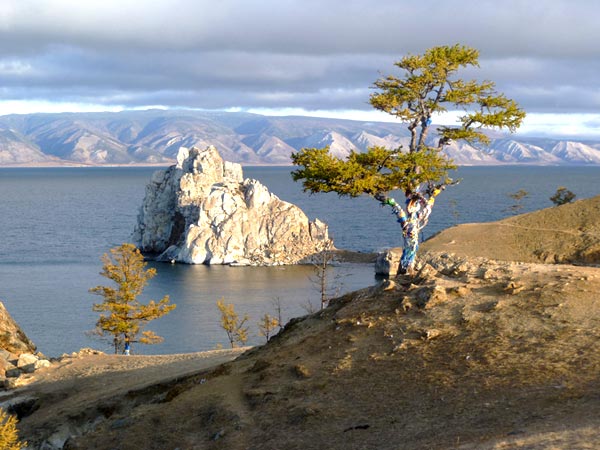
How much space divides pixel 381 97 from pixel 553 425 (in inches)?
915

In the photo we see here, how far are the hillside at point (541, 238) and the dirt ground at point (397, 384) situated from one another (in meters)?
62.7

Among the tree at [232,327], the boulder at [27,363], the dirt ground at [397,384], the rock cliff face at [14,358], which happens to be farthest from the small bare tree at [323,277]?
the dirt ground at [397,384]

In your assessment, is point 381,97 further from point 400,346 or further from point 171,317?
point 171,317

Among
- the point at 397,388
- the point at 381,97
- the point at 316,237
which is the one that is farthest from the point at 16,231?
the point at 397,388

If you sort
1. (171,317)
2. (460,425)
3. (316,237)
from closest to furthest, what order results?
1. (460,425)
2. (171,317)
3. (316,237)

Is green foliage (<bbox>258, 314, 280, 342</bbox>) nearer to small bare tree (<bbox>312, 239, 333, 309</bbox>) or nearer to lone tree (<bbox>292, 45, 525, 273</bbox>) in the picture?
small bare tree (<bbox>312, 239, 333, 309</bbox>)

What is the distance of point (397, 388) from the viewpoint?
79.2ft

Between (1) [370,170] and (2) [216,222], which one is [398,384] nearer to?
(1) [370,170]

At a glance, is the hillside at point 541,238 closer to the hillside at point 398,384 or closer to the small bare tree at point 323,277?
the small bare tree at point 323,277

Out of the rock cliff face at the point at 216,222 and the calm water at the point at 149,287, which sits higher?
the rock cliff face at the point at 216,222

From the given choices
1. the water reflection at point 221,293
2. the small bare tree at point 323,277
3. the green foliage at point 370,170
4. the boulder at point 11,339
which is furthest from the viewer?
the water reflection at point 221,293

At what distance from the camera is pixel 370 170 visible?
123ft

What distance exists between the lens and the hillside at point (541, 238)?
93188 mm

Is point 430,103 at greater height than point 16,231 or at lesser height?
greater
